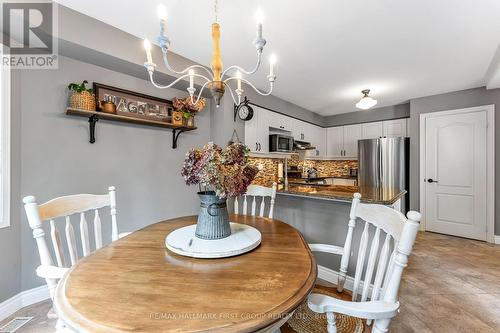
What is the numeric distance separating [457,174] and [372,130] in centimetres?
161

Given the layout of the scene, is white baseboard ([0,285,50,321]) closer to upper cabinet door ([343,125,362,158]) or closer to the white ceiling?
the white ceiling

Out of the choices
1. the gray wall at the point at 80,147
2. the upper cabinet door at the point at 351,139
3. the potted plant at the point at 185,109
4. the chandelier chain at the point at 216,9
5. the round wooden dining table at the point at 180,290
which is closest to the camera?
the round wooden dining table at the point at 180,290

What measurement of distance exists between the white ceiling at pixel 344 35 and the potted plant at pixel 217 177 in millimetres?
1254

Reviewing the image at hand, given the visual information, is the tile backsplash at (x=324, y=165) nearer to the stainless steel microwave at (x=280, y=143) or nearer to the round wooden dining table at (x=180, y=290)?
the stainless steel microwave at (x=280, y=143)

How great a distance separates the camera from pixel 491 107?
347 cm

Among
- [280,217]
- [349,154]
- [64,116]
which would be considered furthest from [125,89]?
[349,154]

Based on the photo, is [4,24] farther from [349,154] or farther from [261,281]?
[349,154]

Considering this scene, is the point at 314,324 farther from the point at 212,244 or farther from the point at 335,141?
the point at 335,141

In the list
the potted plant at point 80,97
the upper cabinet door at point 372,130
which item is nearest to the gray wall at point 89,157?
the potted plant at point 80,97

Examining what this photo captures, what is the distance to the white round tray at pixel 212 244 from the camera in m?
1.03

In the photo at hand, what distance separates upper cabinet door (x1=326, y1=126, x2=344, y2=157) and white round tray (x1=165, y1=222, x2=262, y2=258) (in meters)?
4.51

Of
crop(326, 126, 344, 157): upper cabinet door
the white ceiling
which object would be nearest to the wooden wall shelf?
the white ceiling

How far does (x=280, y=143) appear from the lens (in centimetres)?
372

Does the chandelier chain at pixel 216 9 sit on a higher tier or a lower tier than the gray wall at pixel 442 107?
higher
